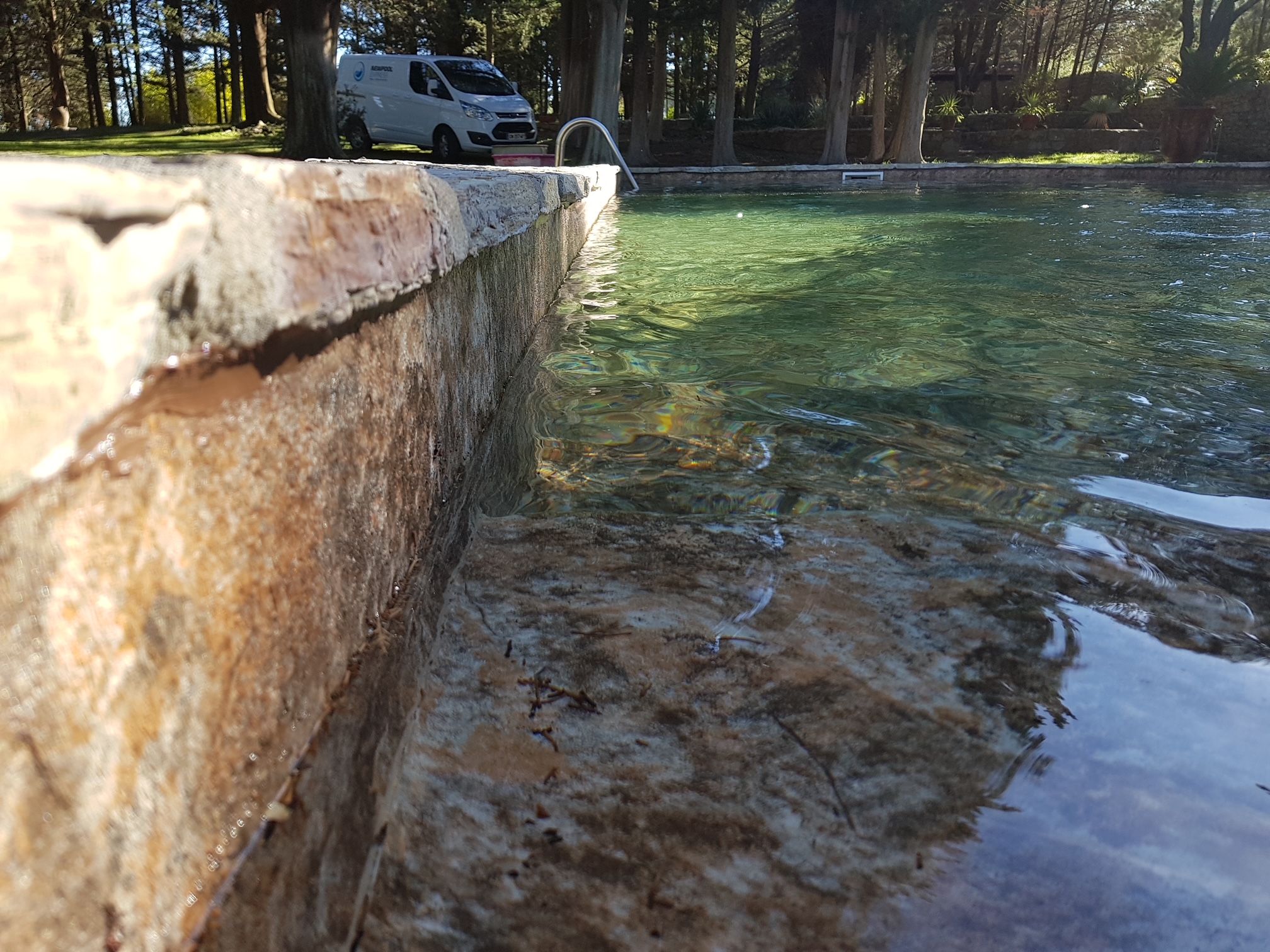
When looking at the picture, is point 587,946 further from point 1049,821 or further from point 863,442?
point 863,442

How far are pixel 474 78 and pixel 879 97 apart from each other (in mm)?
10585

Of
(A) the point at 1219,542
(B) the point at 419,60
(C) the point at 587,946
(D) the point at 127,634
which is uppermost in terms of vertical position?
(B) the point at 419,60

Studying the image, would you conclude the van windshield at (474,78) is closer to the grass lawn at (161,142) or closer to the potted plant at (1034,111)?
the grass lawn at (161,142)

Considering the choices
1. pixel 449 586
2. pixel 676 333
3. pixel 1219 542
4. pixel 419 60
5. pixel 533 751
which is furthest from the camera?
pixel 419 60

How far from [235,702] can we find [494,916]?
1.36 ft

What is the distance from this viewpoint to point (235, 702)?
2.89ft

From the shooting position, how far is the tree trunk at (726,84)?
63.9ft

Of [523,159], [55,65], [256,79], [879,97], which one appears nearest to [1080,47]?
[879,97]

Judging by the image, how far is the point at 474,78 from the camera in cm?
1786

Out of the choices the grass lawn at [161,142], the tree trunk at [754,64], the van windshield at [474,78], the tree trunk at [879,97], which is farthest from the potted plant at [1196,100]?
the grass lawn at [161,142]

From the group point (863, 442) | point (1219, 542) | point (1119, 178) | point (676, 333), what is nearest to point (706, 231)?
point (676, 333)

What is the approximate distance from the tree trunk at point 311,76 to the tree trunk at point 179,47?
13851 millimetres

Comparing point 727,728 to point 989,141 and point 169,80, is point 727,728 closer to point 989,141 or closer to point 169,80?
point 989,141

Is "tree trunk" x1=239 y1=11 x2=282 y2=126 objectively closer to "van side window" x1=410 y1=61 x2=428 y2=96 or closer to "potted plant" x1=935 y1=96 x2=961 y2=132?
"van side window" x1=410 y1=61 x2=428 y2=96
